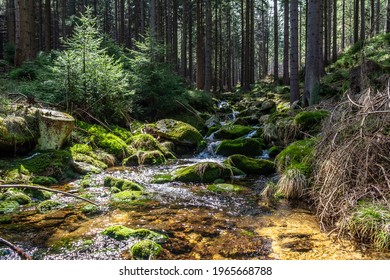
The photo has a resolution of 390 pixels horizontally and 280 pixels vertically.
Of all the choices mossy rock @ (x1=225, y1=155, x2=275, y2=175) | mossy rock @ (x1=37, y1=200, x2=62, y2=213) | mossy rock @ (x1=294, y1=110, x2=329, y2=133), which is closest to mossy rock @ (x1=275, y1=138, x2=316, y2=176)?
mossy rock @ (x1=225, y1=155, x2=275, y2=175)

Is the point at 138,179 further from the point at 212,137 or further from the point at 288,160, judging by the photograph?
the point at 212,137

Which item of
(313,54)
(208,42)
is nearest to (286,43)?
(208,42)

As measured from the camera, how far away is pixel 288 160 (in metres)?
7.35

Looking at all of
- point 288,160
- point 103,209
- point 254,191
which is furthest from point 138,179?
point 288,160

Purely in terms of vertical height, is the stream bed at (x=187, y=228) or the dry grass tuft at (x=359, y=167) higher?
the dry grass tuft at (x=359, y=167)

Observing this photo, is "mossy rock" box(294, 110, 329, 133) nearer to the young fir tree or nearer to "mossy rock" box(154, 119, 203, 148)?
"mossy rock" box(154, 119, 203, 148)

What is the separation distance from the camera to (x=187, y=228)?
4.93 metres

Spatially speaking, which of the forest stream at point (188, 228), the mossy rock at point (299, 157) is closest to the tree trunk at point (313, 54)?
the mossy rock at point (299, 157)

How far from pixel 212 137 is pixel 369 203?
9029 mm

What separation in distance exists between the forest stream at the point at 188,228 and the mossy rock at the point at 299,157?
908mm

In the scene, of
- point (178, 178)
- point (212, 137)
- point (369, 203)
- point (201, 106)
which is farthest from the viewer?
point (201, 106)

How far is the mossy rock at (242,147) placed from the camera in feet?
34.5

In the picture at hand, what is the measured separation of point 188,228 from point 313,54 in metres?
10.5

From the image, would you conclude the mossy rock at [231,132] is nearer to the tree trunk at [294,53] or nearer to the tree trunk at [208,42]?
the tree trunk at [294,53]
